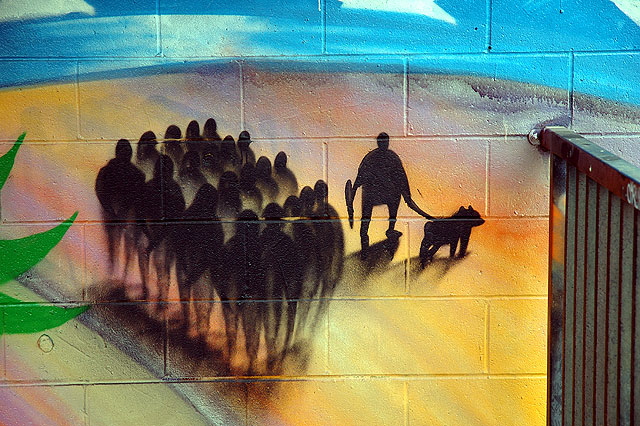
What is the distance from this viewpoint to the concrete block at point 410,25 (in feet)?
7.05

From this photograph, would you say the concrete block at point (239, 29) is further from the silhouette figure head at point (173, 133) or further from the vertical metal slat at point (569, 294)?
the vertical metal slat at point (569, 294)

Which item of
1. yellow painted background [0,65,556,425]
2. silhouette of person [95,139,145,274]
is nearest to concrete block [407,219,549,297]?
yellow painted background [0,65,556,425]

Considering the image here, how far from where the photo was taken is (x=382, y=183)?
2.20m

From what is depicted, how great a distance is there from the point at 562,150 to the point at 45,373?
6.04 feet

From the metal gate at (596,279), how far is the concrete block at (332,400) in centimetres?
60

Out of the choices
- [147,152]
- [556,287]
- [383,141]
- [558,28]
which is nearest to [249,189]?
[147,152]

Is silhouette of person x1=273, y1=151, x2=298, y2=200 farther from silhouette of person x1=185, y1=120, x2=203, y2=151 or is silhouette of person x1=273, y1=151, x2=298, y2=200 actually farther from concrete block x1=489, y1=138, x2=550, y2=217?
concrete block x1=489, y1=138, x2=550, y2=217

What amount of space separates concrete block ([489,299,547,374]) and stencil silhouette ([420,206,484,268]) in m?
0.24

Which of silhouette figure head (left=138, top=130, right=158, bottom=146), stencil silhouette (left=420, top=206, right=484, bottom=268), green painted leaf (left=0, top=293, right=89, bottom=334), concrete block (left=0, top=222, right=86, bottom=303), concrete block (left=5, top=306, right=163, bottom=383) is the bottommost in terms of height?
concrete block (left=5, top=306, right=163, bottom=383)

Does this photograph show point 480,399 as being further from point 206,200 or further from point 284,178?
point 206,200

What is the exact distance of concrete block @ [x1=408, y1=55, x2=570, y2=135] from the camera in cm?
216

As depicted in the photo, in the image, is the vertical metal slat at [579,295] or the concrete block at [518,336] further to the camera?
the concrete block at [518,336]

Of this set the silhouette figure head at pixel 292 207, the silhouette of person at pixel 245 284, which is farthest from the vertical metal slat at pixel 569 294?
the silhouette of person at pixel 245 284

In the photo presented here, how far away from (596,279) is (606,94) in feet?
2.81
